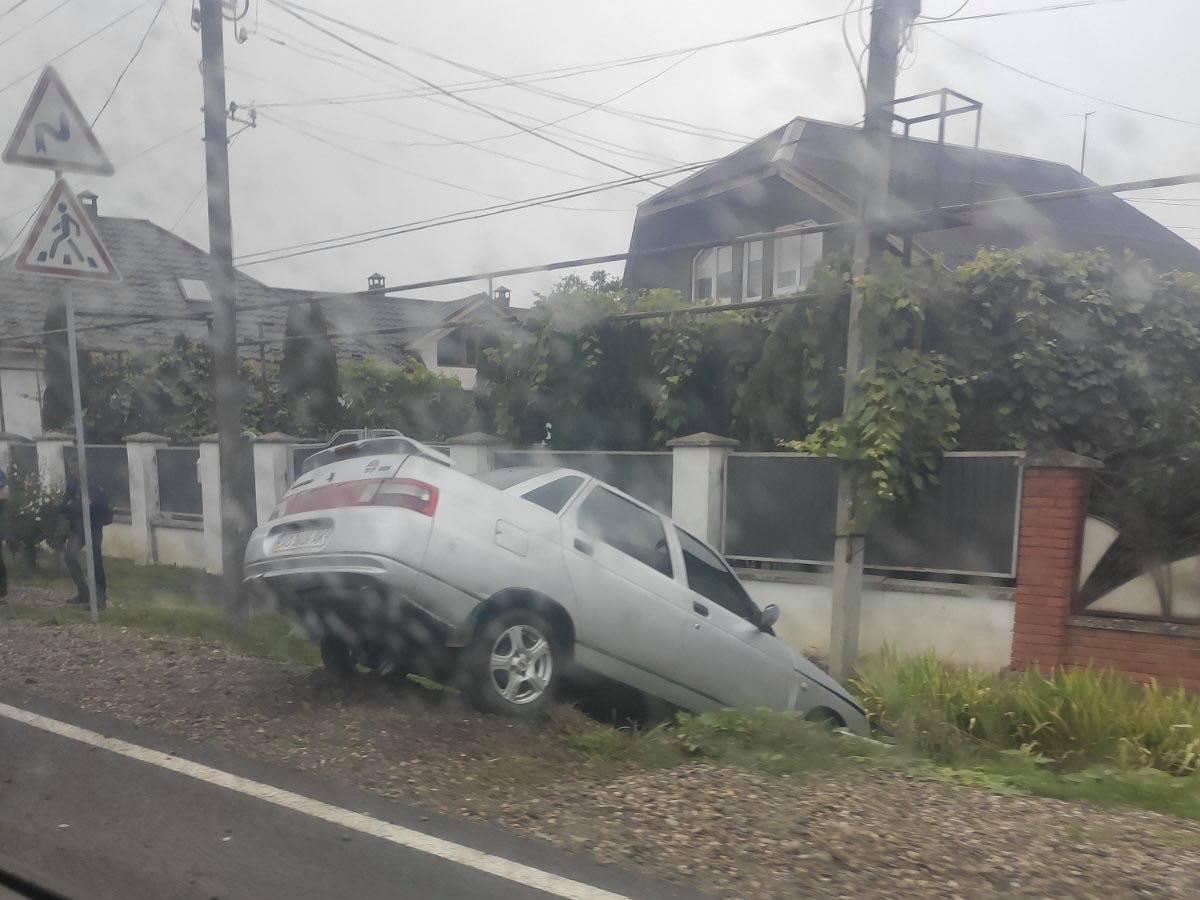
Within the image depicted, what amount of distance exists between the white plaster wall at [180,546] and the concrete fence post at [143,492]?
16cm

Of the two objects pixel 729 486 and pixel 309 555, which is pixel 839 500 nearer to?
pixel 729 486

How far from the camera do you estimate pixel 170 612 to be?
406 inches

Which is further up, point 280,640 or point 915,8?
point 915,8

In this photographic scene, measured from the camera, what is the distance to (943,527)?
936 centimetres

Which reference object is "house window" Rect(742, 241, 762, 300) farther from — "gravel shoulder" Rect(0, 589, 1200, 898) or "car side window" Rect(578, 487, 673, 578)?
"gravel shoulder" Rect(0, 589, 1200, 898)

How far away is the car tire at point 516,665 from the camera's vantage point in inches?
213

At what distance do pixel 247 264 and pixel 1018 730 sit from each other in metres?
11.0

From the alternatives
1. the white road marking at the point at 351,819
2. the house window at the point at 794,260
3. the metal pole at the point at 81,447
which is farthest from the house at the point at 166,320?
the white road marking at the point at 351,819

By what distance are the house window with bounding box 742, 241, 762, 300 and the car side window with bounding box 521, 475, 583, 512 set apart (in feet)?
40.8

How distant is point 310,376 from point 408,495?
15.0m

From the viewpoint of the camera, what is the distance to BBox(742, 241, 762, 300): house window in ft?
59.3

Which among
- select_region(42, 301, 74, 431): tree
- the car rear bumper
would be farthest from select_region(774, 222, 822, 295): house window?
select_region(42, 301, 74, 431): tree

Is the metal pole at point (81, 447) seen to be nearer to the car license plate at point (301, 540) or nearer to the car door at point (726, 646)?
the car license plate at point (301, 540)

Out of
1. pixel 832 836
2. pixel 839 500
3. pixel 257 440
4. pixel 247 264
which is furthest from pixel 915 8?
pixel 257 440
